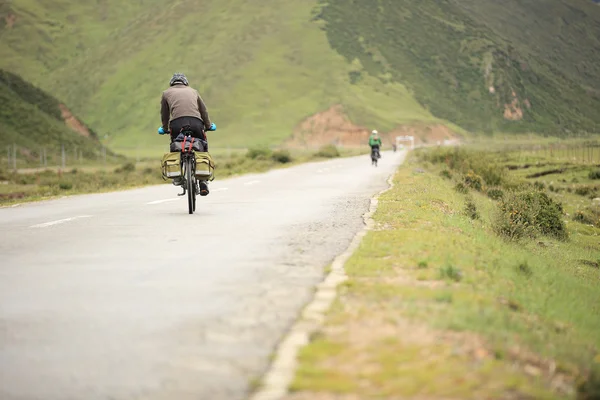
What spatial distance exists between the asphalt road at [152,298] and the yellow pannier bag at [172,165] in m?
0.73

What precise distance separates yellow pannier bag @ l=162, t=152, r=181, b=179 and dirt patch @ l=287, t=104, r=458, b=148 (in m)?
105

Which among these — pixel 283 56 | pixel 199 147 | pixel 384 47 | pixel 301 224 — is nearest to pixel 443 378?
pixel 301 224

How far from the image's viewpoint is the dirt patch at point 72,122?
95.2m

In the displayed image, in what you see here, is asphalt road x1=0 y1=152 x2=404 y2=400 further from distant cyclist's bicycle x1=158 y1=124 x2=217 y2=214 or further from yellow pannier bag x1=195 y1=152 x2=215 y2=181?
yellow pannier bag x1=195 y1=152 x2=215 y2=181

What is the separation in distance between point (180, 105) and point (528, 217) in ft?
31.3

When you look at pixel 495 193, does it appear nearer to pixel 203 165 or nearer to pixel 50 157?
pixel 203 165

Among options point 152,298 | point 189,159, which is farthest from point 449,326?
point 189,159

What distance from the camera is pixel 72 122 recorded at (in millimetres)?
96625

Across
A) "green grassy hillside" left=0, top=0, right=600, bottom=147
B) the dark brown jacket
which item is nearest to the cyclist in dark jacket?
the dark brown jacket

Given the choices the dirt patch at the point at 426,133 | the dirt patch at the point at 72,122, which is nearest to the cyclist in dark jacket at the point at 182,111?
the dirt patch at the point at 72,122

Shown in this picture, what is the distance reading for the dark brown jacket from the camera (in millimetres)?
15531

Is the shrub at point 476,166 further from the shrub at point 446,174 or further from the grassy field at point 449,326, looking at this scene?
the grassy field at point 449,326

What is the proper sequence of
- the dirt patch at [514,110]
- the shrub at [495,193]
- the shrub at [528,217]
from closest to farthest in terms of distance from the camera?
the shrub at [528,217] < the shrub at [495,193] < the dirt patch at [514,110]

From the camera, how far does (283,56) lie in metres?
147
